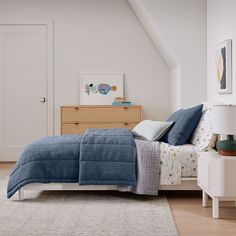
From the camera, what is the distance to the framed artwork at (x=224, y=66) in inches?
185

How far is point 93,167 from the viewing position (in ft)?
13.8

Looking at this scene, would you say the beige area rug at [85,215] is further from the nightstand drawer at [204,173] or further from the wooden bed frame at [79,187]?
the nightstand drawer at [204,173]

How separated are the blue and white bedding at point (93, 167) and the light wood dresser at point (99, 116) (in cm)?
224

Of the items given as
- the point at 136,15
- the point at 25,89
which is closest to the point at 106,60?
the point at 136,15

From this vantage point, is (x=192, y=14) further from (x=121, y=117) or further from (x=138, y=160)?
(x=138, y=160)

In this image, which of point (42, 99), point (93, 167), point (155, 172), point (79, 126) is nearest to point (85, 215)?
point (93, 167)

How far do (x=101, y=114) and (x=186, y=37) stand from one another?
151 cm

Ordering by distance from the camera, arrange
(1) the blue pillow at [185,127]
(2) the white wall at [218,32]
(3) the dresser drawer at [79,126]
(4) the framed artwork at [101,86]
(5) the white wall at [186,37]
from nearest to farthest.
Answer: (1) the blue pillow at [185,127]
(2) the white wall at [218,32]
(5) the white wall at [186,37]
(3) the dresser drawer at [79,126]
(4) the framed artwork at [101,86]

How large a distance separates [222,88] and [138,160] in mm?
1345

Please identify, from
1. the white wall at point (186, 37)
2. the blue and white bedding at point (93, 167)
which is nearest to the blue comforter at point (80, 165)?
the blue and white bedding at point (93, 167)

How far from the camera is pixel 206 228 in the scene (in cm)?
329

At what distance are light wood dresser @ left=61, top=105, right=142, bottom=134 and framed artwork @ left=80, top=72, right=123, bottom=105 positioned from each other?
1.59 ft

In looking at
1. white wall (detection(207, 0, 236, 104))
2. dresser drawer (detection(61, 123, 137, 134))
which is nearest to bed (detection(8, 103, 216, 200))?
white wall (detection(207, 0, 236, 104))

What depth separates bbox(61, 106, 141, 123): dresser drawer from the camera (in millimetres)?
6492
